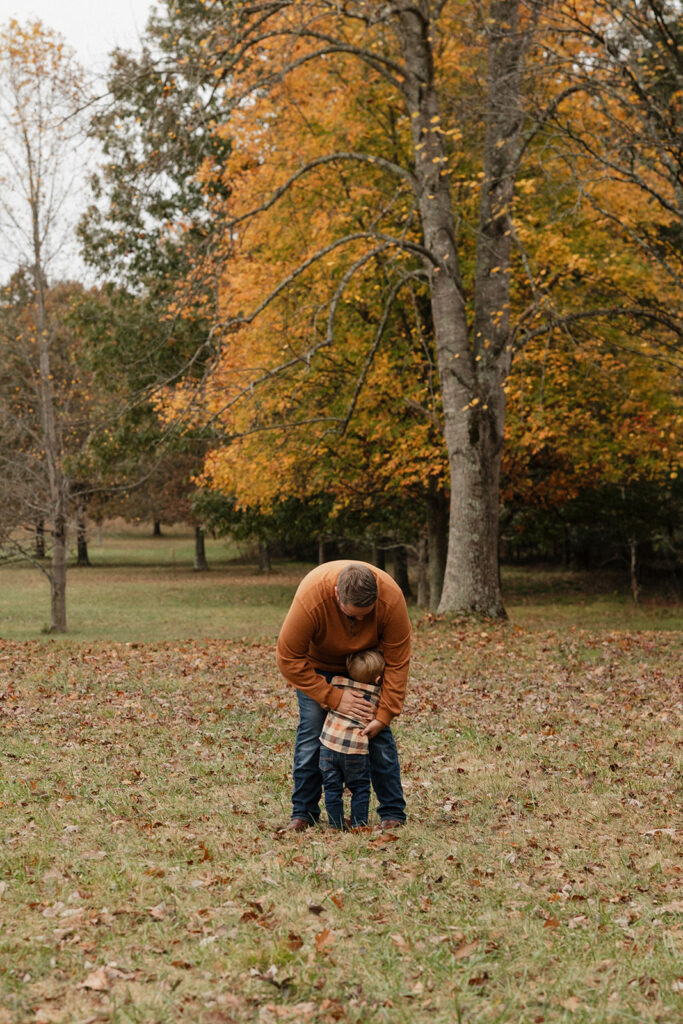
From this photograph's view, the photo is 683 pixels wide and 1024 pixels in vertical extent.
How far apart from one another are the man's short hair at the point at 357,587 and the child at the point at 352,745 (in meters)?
0.57

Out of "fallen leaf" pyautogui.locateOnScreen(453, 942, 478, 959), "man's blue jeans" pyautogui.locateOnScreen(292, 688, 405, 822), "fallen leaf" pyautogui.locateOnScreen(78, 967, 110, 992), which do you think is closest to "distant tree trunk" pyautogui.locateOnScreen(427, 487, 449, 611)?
"man's blue jeans" pyautogui.locateOnScreen(292, 688, 405, 822)

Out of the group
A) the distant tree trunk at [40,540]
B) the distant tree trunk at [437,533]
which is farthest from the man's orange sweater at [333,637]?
the distant tree trunk at [437,533]

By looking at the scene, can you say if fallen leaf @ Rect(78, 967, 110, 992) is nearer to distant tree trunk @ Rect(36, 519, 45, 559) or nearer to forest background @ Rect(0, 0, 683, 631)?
forest background @ Rect(0, 0, 683, 631)

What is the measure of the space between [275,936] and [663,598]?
82.7 ft

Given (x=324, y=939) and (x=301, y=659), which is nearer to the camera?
(x=324, y=939)

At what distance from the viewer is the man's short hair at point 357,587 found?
4.94 meters

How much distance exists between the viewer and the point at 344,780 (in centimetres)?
Result: 561

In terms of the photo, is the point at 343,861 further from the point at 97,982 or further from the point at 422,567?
the point at 422,567

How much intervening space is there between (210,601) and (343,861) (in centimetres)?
2454

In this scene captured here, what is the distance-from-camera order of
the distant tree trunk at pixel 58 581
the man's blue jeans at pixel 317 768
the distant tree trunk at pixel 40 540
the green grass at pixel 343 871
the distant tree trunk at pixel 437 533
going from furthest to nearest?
the distant tree trunk at pixel 437 533 → the distant tree trunk at pixel 58 581 → the distant tree trunk at pixel 40 540 → the man's blue jeans at pixel 317 768 → the green grass at pixel 343 871

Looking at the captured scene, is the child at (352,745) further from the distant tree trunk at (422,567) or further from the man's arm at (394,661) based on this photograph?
the distant tree trunk at (422,567)

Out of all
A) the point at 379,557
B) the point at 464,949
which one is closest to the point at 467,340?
the point at 464,949

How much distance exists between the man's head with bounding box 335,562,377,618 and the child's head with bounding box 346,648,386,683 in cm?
46

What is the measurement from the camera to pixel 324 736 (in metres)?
5.39
